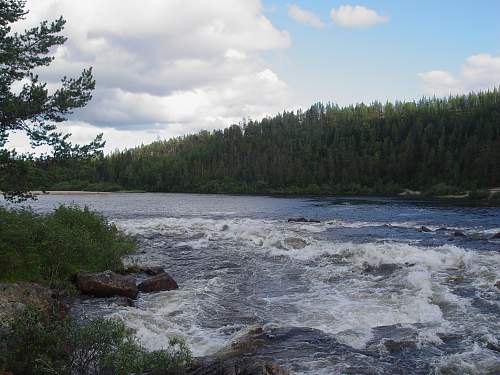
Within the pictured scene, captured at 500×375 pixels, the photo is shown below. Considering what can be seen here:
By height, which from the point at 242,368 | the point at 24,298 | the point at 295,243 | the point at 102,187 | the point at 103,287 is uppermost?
the point at 102,187

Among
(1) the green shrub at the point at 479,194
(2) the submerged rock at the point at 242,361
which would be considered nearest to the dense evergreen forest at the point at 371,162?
(1) the green shrub at the point at 479,194

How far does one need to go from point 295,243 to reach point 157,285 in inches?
547

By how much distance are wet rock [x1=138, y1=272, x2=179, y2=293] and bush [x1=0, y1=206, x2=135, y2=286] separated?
331 centimetres

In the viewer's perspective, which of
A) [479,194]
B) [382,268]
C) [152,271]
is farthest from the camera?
[479,194]

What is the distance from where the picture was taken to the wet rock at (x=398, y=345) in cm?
1249

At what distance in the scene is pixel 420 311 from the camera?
15.8m

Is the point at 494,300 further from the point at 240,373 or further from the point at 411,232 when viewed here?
the point at 411,232

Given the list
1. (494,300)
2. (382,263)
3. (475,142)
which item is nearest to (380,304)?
(494,300)

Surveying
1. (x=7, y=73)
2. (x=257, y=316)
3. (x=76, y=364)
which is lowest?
(x=257, y=316)

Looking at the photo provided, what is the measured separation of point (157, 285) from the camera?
770 inches

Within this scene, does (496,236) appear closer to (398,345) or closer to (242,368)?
(398,345)

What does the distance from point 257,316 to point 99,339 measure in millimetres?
8226

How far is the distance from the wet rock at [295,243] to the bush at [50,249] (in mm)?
12210

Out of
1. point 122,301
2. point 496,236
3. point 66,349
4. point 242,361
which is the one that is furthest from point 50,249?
point 496,236
